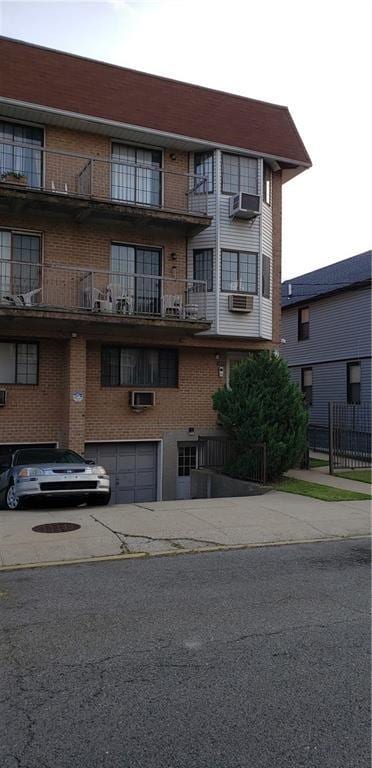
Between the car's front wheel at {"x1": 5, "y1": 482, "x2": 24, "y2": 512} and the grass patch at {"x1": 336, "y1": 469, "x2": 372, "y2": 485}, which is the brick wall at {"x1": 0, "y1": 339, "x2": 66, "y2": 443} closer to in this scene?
the car's front wheel at {"x1": 5, "y1": 482, "x2": 24, "y2": 512}

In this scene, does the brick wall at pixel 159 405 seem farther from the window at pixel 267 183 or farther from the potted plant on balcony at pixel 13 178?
the window at pixel 267 183

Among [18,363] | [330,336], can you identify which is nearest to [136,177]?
[18,363]

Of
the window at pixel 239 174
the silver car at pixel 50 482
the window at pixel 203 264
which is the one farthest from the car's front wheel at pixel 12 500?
the window at pixel 239 174

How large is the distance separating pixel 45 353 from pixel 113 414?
253cm

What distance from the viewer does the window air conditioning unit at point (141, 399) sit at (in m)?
16.8

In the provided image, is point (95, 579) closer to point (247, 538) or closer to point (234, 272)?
point (247, 538)

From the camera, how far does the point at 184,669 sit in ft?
13.8

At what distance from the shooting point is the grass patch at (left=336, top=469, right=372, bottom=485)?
15514mm

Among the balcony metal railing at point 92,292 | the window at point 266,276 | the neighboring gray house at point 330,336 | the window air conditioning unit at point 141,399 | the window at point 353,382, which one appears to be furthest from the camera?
the window at point 353,382

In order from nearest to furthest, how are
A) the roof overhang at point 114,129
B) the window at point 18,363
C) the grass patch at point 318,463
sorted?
1. the roof overhang at point 114,129
2. the window at point 18,363
3. the grass patch at point 318,463

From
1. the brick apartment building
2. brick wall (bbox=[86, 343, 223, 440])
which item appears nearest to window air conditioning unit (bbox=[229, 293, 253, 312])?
the brick apartment building

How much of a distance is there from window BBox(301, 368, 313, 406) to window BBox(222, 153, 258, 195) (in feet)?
34.6

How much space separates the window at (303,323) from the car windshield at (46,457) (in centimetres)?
1661

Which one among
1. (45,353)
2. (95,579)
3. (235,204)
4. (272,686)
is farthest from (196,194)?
(272,686)
